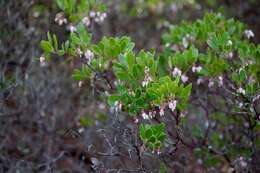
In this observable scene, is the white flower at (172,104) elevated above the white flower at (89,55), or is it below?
below

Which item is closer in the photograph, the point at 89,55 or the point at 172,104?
the point at 172,104

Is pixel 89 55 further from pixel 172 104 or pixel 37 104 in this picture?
pixel 37 104

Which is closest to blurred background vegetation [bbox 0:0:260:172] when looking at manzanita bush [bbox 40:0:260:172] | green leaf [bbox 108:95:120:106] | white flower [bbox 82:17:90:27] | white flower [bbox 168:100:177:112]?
manzanita bush [bbox 40:0:260:172]

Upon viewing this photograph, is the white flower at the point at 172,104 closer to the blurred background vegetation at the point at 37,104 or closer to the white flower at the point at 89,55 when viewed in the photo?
the white flower at the point at 89,55

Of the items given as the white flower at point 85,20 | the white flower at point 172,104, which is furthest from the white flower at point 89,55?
the white flower at point 172,104

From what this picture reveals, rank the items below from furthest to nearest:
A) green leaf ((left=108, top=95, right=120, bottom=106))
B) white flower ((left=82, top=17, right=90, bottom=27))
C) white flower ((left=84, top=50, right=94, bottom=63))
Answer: white flower ((left=82, top=17, right=90, bottom=27))
white flower ((left=84, top=50, right=94, bottom=63))
green leaf ((left=108, top=95, right=120, bottom=106))

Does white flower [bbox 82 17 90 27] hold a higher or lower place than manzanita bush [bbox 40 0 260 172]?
higher

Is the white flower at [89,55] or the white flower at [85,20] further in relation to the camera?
the white flower at [85,20]

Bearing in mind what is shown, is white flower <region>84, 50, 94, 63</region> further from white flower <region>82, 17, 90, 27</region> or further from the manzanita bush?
Result: white flower <region>82, 17, 90, 27</region>

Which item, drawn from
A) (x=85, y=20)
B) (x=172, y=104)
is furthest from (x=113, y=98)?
(x=85, y=20)
